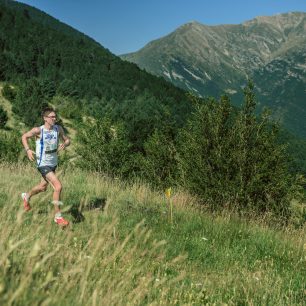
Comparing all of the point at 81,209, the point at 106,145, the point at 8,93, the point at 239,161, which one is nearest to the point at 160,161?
the point at 106,145

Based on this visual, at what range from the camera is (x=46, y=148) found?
7301mm

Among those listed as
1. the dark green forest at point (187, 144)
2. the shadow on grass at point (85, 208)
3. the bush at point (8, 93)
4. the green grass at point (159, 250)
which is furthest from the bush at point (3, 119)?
the shadow on grass at point (85, 208)

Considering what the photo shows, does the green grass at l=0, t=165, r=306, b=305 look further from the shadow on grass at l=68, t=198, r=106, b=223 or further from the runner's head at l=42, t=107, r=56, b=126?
the runner's head at l=42, t=107, r=56, b=126

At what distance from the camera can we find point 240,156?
44.1 feet

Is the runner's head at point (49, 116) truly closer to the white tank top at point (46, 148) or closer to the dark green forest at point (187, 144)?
the white tank top at point (46, 148)

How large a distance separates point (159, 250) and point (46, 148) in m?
2.78

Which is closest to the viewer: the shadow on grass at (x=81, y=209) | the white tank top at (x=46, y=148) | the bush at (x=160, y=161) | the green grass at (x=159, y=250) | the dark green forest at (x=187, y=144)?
the green grass at (x=159, y=250)

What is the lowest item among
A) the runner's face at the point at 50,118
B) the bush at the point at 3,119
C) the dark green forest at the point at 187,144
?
the bush at the point at 3,119

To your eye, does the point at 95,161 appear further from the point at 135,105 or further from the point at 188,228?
the point at 135,105

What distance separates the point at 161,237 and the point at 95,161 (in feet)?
73.7

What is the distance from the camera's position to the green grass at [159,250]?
358cm

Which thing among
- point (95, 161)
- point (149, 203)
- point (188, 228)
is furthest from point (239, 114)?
point (95, 161)

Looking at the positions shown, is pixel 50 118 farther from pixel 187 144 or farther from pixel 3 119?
pixel 3 119

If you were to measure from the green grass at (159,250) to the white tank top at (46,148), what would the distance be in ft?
2.42
